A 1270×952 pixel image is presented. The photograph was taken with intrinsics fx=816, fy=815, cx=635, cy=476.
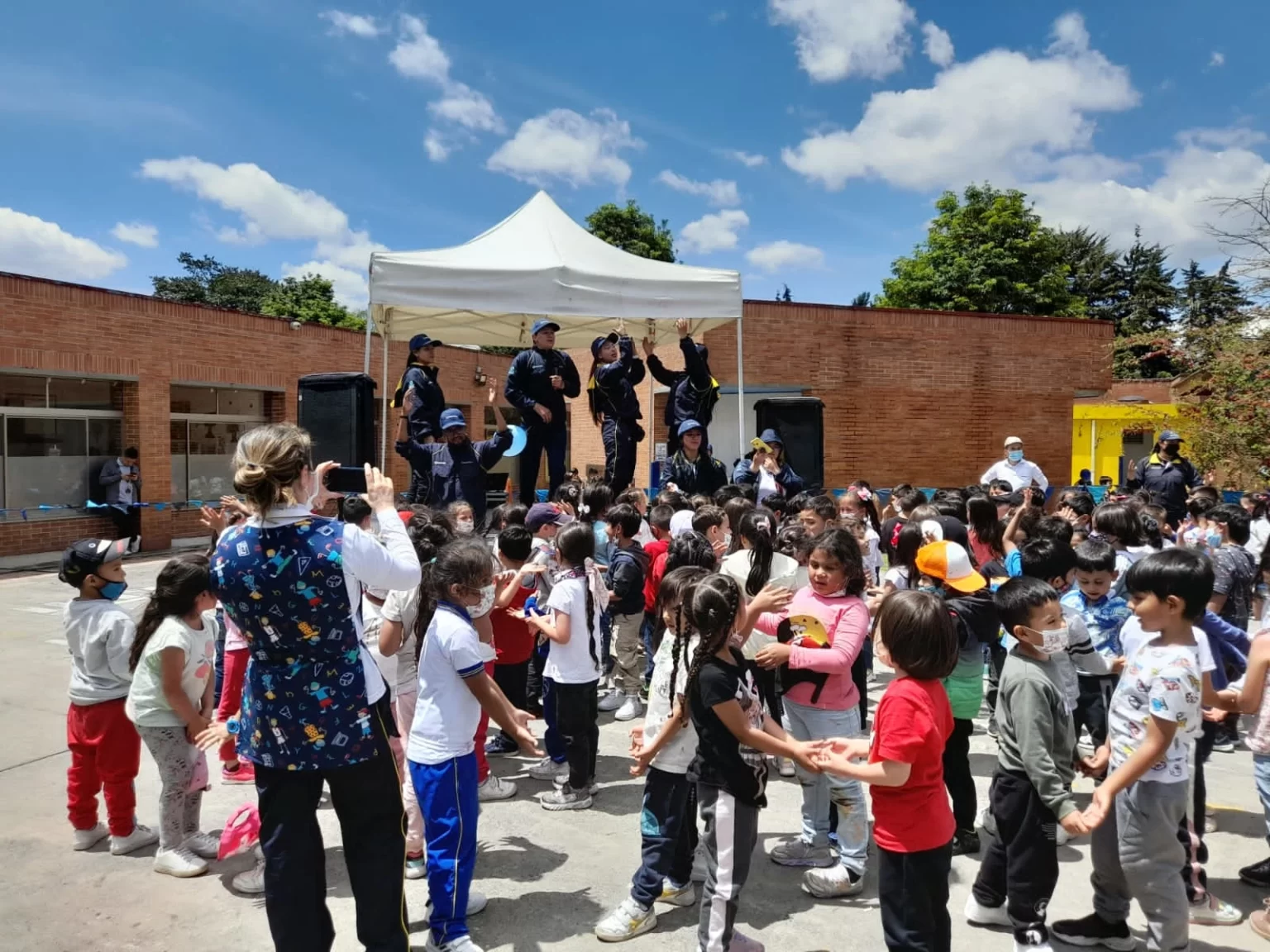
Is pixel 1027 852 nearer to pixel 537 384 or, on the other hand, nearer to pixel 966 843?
pixel 966 843

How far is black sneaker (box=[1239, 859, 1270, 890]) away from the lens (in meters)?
3.27

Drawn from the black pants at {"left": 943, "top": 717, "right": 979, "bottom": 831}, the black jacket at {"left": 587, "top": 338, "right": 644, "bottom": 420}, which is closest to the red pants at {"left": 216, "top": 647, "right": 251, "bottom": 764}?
the black pants at {"left": 943, "top": 717, "right": 979, "bottom": 831}

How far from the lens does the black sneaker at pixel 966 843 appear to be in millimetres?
3465

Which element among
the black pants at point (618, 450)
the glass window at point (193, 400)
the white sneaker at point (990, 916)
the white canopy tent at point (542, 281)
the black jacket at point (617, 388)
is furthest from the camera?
the glass window at point (193, 400)

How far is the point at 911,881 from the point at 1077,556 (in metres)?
1.97

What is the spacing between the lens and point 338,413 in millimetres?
7516

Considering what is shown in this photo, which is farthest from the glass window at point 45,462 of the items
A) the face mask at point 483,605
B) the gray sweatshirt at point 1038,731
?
the gray sweatshirt at point 1038,731

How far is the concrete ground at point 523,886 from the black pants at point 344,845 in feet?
2.11

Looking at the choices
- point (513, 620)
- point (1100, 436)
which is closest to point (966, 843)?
point (513, 620)

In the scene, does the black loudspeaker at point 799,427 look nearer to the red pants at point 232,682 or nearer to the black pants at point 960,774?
the black pants at point 960,774

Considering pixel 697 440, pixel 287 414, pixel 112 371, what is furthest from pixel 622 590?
pixel 287 414

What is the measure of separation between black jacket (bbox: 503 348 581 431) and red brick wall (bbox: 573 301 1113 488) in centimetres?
664

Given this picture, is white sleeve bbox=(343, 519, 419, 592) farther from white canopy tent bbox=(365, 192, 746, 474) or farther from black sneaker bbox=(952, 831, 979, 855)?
white canopy tent bbox=(365, 192, 746, 474)

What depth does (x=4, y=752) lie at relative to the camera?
4.81m
